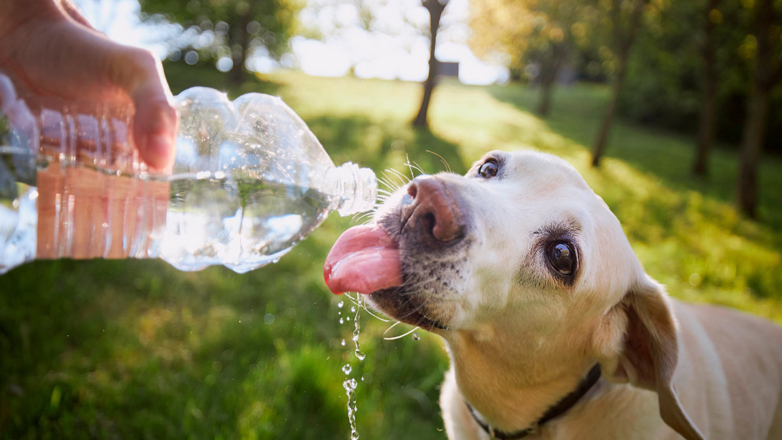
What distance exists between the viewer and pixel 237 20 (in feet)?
66.8

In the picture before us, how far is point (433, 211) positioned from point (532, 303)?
0.66 meters

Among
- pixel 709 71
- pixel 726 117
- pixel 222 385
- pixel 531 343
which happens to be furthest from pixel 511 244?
pixel 726 117

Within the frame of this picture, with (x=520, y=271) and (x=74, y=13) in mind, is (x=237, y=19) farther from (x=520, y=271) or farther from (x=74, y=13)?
(x=520, y=271)

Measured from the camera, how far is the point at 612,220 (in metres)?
2.06

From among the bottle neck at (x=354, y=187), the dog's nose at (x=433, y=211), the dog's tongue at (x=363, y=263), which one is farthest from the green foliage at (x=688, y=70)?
the dog's tongue at (x=363, y=263)

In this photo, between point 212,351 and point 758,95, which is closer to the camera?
point 212,351

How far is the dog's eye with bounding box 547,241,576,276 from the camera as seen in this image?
1.90m

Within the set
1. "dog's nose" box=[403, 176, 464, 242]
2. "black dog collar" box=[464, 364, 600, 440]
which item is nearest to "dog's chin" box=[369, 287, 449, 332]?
"dog's nose" box=[403, 176, 464, 242]

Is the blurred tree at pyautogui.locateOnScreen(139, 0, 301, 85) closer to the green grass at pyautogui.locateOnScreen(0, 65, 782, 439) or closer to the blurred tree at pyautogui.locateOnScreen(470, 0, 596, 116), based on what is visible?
the blurred tree at pyautogui.locateOnScreen(470, 0, 596, 116)

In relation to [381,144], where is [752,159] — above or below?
above

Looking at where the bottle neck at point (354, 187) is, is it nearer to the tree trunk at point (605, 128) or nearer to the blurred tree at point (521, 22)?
the tree trunk at point (605, 128)

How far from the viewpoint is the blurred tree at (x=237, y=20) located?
18.3 meters

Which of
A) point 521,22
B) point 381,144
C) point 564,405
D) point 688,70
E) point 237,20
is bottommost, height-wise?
point 381,144

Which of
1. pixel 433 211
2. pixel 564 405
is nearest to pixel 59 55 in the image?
pixel 433 211
